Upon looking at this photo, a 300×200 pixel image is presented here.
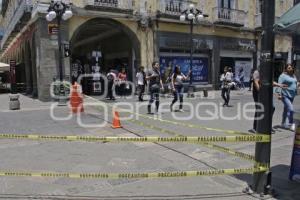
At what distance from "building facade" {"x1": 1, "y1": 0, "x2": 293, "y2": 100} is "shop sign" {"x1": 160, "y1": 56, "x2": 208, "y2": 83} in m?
0.06

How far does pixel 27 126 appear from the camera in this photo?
35.3 feet

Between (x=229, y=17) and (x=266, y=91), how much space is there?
21.0 meters

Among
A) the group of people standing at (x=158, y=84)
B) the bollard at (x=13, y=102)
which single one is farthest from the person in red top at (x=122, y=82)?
the group of people standing at (x=158, y=84)

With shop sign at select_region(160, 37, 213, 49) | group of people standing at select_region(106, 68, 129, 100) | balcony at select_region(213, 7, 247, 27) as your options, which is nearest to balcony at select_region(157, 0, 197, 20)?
shop sign at select_region(160, 37, 213, 49)

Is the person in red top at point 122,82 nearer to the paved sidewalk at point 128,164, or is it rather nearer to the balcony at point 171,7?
the balcony at point 171,7

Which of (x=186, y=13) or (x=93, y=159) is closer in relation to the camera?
(x=93, y=159)

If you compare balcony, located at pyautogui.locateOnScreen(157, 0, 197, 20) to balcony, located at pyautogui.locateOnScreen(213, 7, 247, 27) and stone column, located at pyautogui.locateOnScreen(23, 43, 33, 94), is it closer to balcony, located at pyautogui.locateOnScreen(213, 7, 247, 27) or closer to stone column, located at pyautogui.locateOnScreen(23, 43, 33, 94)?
balcony, located at pyautogui.locateOnScreen(213, 7, 247, 27)

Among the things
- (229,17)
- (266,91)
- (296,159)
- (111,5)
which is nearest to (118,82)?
(111,5)

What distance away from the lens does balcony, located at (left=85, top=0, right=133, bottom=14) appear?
18617 millimetres

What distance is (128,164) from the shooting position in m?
6.34

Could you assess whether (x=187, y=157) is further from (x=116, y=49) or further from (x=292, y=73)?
(x=116, y=49)

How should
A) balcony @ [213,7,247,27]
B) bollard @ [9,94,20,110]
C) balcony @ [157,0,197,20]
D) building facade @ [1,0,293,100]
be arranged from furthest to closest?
balcony @ [213,7,247,27] → balcony @ [157,0,197,20] → building facade @ [1,0,293,100] → bollard @ [9,94,20,110]

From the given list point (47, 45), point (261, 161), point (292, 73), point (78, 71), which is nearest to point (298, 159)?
point (261, 161)

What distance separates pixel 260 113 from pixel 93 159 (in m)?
3.37
